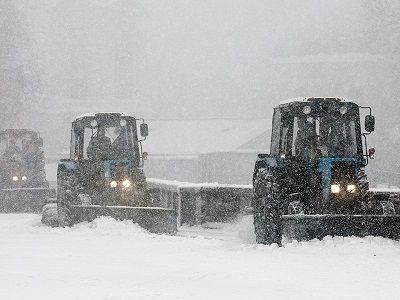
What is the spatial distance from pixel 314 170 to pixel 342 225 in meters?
1.28

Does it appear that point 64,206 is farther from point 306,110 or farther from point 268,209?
point 306,110

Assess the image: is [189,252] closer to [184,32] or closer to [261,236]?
[261,236]

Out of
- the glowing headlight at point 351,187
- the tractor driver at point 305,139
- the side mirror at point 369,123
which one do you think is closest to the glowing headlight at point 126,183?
the tractor driver at point 305,139

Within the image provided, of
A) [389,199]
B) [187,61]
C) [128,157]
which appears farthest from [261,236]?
[187,61]

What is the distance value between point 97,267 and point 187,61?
60950mm

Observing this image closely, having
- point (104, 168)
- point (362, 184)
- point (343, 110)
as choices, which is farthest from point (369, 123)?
point (104, 168)

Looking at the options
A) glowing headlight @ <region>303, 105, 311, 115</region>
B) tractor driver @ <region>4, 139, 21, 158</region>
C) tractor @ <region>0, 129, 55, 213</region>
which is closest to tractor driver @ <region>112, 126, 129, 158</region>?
glowing headlight @ <region>303, 105, 311, 115</region>

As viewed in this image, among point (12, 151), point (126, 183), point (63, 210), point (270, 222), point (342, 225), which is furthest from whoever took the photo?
point (12, 151)

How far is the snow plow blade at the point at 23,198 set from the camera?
2398 cm

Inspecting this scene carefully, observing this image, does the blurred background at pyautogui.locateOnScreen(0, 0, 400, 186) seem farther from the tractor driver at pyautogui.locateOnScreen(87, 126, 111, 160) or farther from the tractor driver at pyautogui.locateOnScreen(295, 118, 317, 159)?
the tractor driver at pyautogui.locateOnScreen(295, 118, 317, 159)

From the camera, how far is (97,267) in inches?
429

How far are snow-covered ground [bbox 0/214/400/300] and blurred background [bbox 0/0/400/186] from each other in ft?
105

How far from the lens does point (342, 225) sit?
12.5 metres

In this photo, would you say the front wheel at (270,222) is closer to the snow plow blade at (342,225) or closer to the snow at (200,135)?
the snow plow blade at (342,225)
